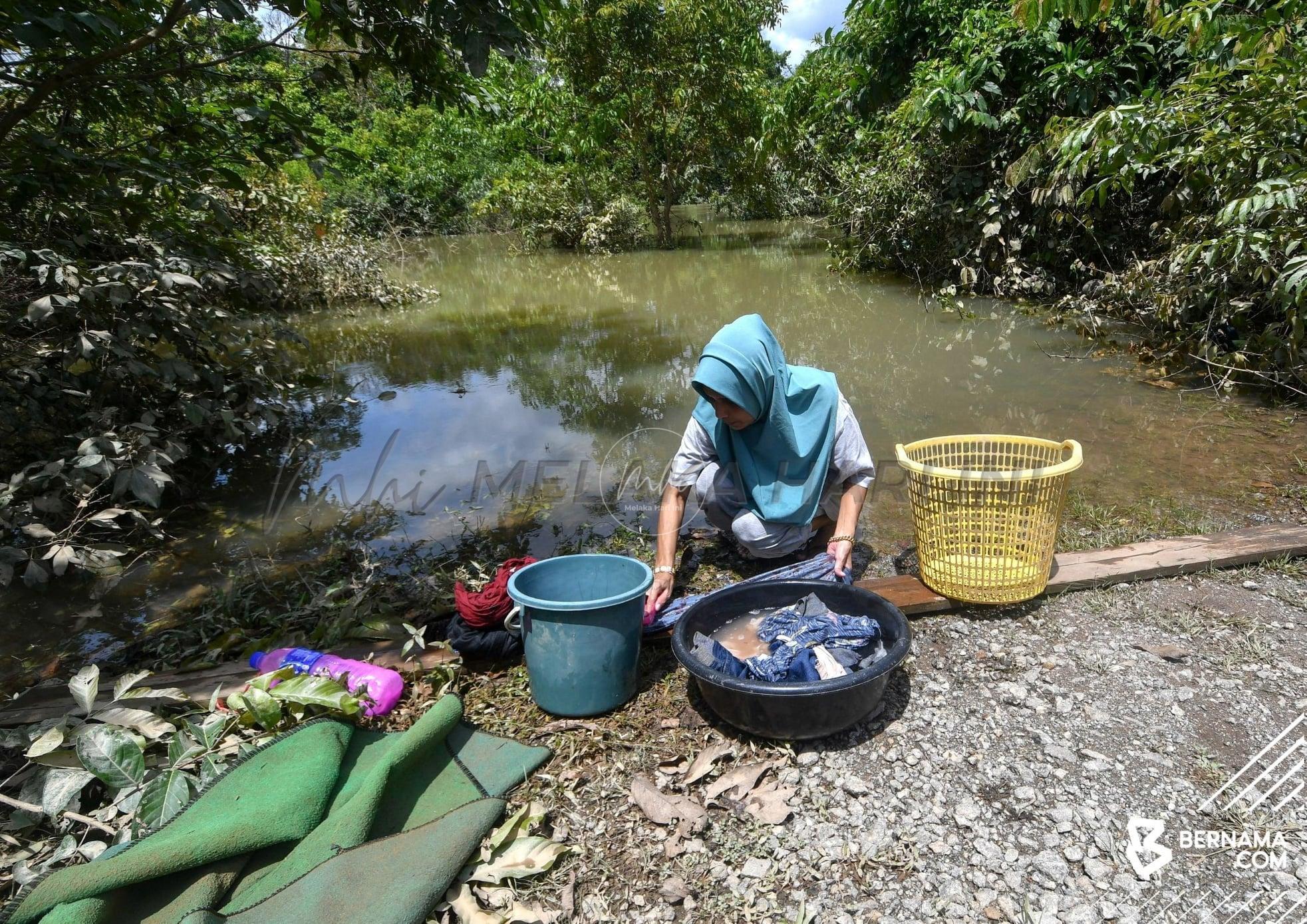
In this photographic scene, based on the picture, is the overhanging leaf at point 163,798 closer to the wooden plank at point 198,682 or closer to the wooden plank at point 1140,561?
the wooden plank at point 198,682

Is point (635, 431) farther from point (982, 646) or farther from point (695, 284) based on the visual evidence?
point (695, 284)

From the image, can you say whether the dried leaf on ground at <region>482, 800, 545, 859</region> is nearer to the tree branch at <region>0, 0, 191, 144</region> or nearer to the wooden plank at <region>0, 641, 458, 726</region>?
the wooden plank at <region>0, 641, 458, 726</region>

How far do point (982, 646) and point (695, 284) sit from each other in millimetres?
8705

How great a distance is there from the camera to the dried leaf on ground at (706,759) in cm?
188

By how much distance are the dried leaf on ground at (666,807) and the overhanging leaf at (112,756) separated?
121 centimetres

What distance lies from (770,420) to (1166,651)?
4.55 ft

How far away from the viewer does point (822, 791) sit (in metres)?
1.79

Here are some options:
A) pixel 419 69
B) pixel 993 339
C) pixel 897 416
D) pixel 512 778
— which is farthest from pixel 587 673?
pixel 993 339

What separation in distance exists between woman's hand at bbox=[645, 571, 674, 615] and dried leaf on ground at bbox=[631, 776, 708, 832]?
1.98ft

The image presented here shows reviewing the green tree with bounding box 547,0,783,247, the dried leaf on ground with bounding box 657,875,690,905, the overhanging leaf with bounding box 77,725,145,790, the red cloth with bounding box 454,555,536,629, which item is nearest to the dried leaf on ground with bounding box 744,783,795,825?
the dried leaf on ground with bounding box 657,875,690,905

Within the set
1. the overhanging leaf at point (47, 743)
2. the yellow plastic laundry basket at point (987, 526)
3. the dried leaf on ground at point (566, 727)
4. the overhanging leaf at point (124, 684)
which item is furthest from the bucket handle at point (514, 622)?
the yellow plastic laundry basket at point (987, 526)

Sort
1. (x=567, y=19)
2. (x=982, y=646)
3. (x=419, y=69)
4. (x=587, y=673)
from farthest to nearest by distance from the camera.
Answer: (x=567, y=19), (x=419, y=69), (x=982, y=646), (x=587, y=673)

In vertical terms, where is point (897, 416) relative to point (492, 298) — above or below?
below

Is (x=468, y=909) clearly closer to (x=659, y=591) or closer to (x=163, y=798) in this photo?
(x=163, y=798)
